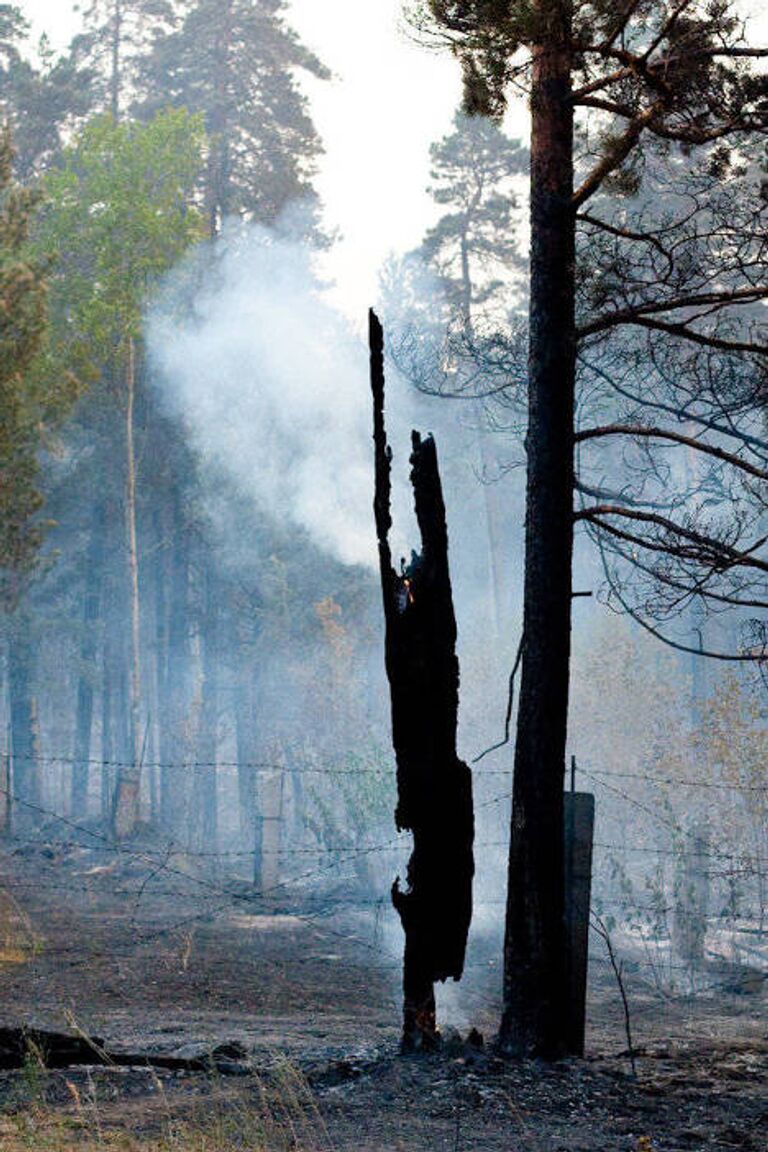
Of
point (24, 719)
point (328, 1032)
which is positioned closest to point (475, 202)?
point (24, 719)

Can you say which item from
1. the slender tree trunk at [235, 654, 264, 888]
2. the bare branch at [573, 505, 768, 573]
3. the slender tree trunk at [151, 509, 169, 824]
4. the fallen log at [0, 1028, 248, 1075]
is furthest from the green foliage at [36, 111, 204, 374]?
the fallen log at [0, 1028, 248, 1075]

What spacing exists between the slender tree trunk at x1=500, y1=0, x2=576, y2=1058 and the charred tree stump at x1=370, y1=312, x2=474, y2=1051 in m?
0.37

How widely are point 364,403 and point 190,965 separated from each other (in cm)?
2308

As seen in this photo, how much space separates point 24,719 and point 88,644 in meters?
2.56

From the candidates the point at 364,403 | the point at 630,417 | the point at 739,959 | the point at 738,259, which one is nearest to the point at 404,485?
the point at 364,403

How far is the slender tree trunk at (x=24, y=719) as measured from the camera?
116ft

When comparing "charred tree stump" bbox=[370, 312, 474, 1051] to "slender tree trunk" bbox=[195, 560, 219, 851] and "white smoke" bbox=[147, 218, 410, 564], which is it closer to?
"slender tree trunk" bbox=[195, 560, 219, 851]

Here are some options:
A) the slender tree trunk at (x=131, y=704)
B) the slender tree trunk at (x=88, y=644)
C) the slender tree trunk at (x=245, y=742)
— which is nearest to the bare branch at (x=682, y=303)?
the slender tree trunk at (x=131, y=704)

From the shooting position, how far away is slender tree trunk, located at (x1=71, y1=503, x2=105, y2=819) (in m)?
37.8

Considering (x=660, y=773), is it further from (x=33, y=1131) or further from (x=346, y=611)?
(x=33, y=1131)

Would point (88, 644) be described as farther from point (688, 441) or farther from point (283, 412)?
point (688, 441)

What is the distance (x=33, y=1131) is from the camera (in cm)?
680

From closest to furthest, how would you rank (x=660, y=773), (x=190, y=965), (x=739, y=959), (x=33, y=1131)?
(x=33, y=1131), (x=190, y=965), (x=739, y=959), (x=660, y=773)

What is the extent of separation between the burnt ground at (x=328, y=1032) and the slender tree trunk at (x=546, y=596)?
1.90 ft
